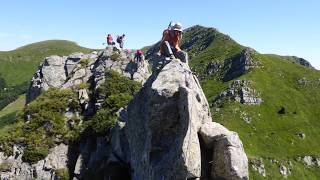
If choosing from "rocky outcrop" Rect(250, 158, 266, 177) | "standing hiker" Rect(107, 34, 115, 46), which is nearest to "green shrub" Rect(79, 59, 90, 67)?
"standing hiker" Rect(107, 34, 115, 46)

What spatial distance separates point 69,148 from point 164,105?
1046 inches

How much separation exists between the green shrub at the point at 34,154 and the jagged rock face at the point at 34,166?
18.2 inches

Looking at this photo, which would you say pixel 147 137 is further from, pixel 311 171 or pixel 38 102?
pixel 311 171

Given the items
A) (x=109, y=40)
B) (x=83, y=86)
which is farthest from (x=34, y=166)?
(x=109, y=40)

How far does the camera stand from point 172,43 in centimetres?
3947

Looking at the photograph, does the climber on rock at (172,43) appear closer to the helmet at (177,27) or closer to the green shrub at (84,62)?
the helmet at (177,27)

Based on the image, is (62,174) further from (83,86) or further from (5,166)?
(83,86)

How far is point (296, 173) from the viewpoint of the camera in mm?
178250


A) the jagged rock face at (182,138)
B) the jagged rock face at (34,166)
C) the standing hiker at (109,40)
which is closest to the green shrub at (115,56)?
the standing hiker at (109,40)

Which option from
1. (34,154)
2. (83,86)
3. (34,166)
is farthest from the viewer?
(83,86)

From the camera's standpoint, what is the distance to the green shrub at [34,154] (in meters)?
55.3

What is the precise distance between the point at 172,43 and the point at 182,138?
1066cm

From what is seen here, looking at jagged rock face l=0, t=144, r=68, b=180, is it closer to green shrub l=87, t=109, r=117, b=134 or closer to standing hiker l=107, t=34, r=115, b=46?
green shrub l=87, t=109, r=117, b=134

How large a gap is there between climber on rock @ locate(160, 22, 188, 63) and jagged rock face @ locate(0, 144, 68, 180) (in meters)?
23.5
